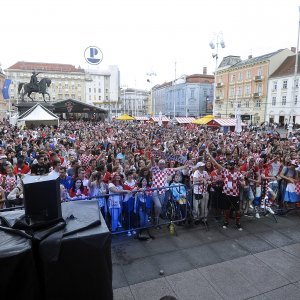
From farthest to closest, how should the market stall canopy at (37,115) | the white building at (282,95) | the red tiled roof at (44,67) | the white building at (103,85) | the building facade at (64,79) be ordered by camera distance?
the white building at (103,85), the red tiled roof at (44,67), the building facade at (64,79), the white building at (282,95), the market stall canopy at (37,115)

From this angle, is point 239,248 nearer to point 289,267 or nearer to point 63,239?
point 289,267

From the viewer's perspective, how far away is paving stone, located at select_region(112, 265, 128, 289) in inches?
170

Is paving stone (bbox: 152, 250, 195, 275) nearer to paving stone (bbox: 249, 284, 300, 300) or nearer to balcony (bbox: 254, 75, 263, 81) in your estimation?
paving stone (bbox: 249, 284, 300, 300)

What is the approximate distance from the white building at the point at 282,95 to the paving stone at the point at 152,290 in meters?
51.7

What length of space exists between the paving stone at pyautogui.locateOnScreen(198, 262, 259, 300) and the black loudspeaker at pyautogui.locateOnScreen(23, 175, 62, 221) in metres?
3.06

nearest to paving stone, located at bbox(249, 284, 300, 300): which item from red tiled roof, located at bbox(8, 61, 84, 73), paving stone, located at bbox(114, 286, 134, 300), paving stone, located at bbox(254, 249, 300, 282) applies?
paving stone, located at bbox(254, 249, 300, 282)

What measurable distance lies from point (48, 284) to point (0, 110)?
70816mm

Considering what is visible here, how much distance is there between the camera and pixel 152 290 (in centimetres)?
419

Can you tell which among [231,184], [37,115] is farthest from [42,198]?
[37,115]

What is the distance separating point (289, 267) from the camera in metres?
4.81

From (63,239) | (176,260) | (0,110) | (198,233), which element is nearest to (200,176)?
(198,233)

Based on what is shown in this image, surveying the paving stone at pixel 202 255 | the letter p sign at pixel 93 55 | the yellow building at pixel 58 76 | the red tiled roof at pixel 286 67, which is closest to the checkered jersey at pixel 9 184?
the paving stone at pixel 202 255

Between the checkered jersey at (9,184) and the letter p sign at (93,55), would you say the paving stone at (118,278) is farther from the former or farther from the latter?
the letter p sign at (93,55)

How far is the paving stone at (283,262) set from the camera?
4.59 m
